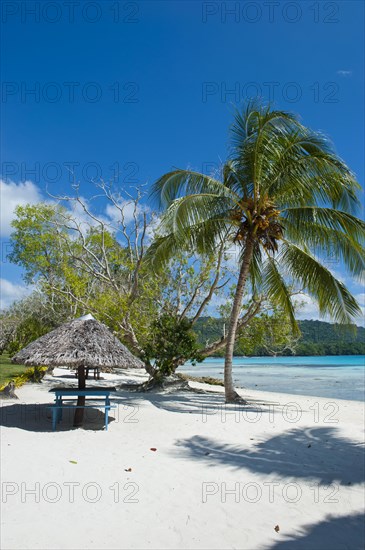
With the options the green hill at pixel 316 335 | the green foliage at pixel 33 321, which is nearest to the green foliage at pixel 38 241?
the green foliage at pixel 33 321

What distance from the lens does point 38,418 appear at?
28.6 ft

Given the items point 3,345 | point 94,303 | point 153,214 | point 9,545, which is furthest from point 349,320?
point 3,345

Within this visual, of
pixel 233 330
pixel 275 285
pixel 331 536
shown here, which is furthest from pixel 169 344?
pixel 331 536

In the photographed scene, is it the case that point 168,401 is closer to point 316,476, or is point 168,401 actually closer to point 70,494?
point 316,476

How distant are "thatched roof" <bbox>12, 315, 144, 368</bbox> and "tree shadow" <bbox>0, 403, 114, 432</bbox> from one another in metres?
0.89

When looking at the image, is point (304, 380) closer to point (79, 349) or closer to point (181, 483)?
point (79, 349)

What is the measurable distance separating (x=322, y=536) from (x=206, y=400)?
25.5ft

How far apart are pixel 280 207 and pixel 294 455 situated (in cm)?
633

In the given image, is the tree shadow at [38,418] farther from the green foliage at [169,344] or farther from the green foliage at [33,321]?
the green foliage at [33,321]

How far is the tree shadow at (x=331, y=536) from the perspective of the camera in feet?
13.4

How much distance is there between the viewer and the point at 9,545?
3.68 meters

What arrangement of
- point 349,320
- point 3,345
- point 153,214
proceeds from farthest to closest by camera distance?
point 3,345 → point 153,214 → point 349,320

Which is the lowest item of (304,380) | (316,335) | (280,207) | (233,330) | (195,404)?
(304,380)

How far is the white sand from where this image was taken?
13.5 feet
